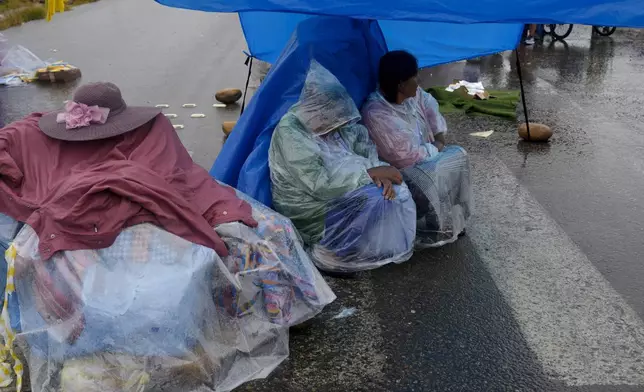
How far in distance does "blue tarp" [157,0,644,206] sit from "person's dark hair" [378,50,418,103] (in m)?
0.20

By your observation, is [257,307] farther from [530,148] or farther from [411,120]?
[530,148]

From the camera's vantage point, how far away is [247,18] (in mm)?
4652

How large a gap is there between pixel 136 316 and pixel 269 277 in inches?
23.7

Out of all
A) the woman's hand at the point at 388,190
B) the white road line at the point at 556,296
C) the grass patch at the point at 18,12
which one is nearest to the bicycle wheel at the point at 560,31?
the white road line at the point at 556,296

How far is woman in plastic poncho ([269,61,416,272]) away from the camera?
3256 millimetres

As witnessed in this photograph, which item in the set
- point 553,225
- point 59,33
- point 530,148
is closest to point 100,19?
point 59,33

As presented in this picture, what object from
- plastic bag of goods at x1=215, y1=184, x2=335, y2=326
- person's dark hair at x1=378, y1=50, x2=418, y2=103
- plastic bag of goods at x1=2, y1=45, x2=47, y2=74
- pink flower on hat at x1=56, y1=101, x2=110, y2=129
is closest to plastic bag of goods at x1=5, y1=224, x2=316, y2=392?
plastic bag of goods at x1=215, y1=184, x2=335, y2=326

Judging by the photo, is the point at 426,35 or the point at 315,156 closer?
the point at 315,156

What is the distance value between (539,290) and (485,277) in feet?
0.93

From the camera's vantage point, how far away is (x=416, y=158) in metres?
3.60

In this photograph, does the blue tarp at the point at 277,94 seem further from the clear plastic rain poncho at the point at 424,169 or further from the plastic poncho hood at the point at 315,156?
the clear plastic rain poncho at the point at 424,169

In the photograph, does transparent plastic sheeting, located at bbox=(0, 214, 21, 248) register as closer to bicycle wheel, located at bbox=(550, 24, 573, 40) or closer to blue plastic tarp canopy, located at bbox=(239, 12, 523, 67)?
blue plastic tarp canopy, located at bbox=(239, 12, 523, 67)

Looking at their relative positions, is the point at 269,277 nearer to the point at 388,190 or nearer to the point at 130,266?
the point at 130,266

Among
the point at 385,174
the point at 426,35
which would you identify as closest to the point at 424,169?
the point at 385,174
